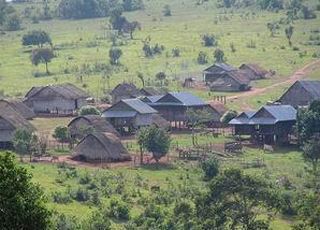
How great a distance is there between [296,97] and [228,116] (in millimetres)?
8113

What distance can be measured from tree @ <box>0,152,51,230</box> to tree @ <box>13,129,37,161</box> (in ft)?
122

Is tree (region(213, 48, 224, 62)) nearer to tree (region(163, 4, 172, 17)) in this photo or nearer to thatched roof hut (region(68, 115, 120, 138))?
tree (region(163, 4, 172, 17))

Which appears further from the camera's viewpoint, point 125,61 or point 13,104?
point 125,61

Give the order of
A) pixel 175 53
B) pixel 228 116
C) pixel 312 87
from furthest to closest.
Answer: pixel 175 53
pixel 312 87
pixel 228 116

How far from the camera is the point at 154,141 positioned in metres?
64.1

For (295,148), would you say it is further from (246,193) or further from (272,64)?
(272,64)

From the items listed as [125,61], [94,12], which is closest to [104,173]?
[125,61]

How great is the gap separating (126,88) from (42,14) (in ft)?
222

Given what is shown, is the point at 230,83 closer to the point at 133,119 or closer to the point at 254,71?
the point at 254,71

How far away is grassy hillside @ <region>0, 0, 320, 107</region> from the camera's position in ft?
339

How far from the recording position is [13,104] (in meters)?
78.8

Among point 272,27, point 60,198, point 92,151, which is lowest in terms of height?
point 60,198

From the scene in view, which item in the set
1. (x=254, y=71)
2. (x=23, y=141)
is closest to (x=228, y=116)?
(x=23, y=141)

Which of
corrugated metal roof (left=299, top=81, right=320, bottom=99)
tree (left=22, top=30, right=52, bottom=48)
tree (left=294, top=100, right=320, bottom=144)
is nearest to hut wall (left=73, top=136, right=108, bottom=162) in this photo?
tree (left=294, top=100, right=320, bottom=144)
